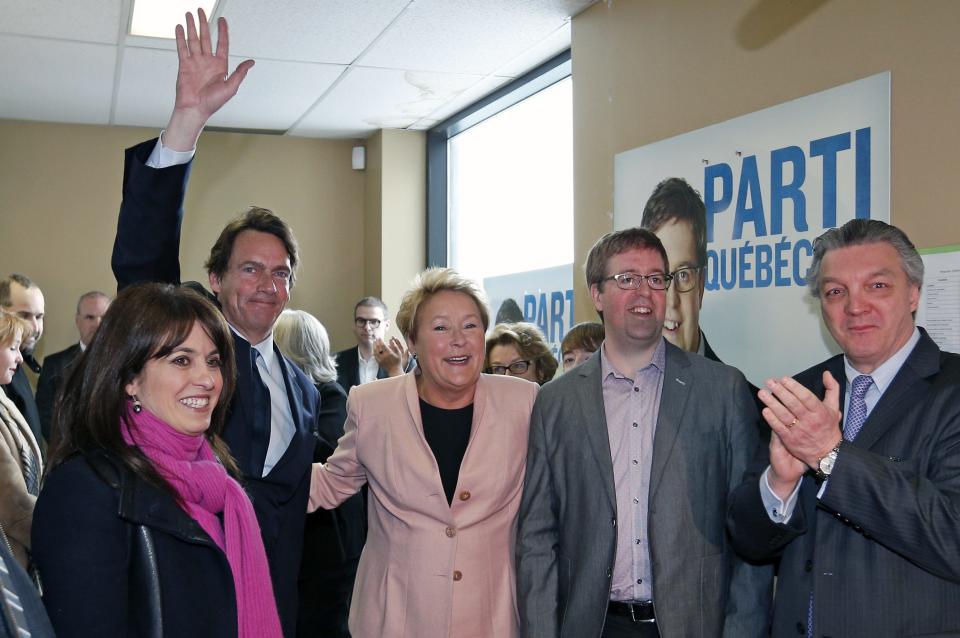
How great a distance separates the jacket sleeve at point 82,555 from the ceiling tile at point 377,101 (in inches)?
162

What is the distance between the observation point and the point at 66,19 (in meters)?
4.35

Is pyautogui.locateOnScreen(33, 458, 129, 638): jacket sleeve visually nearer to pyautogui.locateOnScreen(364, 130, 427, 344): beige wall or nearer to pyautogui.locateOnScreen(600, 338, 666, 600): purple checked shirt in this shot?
pyautogui.locateOnScreen(600, 338, 666, 600): purple checked shirt

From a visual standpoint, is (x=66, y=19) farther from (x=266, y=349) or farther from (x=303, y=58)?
(x=266, y=349)

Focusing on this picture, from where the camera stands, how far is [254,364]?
2430 mm

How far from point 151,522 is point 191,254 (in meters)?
5.75

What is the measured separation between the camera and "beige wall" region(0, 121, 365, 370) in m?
6.55

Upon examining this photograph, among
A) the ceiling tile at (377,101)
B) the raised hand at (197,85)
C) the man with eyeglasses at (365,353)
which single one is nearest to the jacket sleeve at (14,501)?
the raised hand at (197,85)

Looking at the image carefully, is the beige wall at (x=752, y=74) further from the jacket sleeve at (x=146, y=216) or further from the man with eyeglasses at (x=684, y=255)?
the jacket sleeve at (x=146, y=216)

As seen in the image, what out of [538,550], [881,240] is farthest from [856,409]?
[538,550]

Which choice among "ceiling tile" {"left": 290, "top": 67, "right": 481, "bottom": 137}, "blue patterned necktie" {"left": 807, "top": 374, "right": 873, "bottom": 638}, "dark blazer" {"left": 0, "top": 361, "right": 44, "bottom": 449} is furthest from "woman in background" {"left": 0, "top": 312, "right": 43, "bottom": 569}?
"ceiling tile" {"left": 290, "top": 67, "right": 481, "bottom": 137}

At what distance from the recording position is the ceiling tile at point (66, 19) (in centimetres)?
416

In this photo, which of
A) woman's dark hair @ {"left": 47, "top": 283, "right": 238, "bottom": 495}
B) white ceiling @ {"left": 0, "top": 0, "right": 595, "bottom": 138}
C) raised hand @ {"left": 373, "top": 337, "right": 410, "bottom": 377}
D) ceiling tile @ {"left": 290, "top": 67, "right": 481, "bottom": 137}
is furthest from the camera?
ceiling tile @ {"left": 290, "top": 67, "right": 481, "bottom": 137}

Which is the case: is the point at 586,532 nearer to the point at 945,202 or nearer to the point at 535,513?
the point at 535,513

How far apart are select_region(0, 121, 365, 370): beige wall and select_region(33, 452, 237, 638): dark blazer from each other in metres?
5.61
